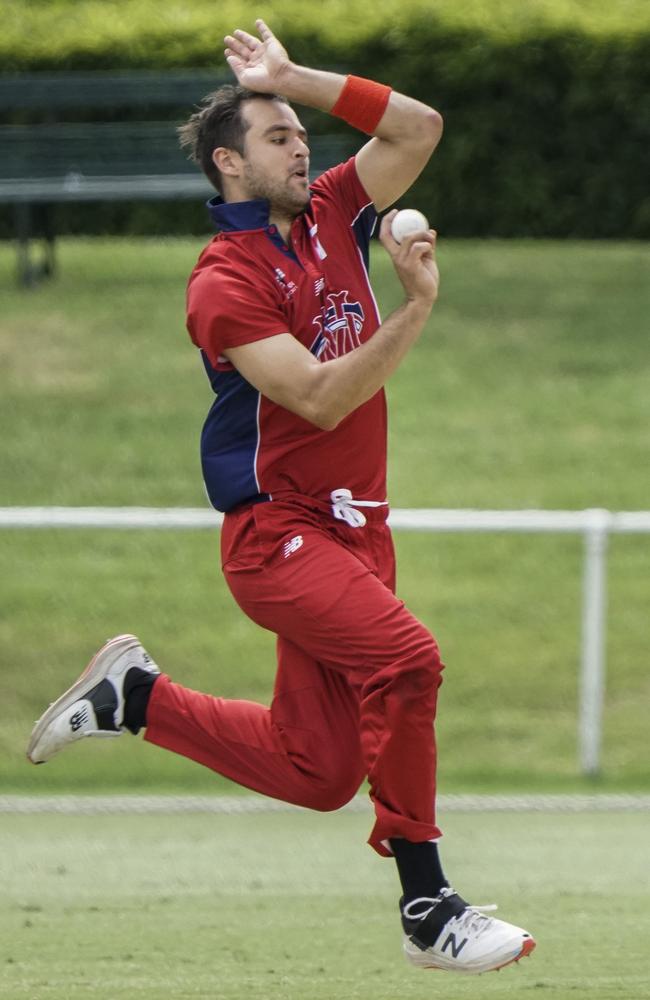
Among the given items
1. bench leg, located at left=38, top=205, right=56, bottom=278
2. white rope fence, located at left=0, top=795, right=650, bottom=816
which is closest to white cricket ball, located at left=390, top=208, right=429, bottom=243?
white rope fence, located at left=0, top=795, right=650, bottom=816

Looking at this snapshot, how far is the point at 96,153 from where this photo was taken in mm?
13602

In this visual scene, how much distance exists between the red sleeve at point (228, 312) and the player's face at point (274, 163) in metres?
0.24

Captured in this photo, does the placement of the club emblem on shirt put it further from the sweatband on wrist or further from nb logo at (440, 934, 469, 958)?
nb logo at (440, 934, 469, 958)

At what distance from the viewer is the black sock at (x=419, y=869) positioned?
4.08 meters

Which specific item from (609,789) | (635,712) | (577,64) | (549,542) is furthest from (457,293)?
(609,789)

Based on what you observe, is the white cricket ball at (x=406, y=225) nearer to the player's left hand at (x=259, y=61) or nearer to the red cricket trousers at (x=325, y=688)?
the player's left hand at (x=259, y=61)

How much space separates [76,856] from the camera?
239 inches

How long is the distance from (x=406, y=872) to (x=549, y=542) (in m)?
→ 6.28

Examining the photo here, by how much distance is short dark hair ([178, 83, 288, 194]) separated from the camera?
430cm

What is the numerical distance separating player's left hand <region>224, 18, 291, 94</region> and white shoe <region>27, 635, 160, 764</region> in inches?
57.4

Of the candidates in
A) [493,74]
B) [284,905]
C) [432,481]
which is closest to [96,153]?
[493,74]

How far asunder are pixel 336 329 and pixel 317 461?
12.4 inches

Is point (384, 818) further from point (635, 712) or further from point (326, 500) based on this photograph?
point (635, 712)

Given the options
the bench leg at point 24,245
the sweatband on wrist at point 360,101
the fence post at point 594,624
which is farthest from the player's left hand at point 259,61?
the bench leg at point 24,245
